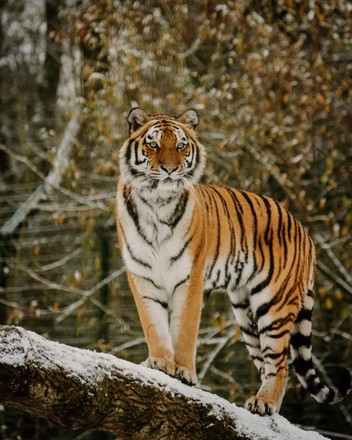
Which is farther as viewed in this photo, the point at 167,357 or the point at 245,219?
the point at 245,219

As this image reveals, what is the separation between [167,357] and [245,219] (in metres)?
0.63

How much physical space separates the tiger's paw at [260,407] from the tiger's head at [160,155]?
0.71 metres

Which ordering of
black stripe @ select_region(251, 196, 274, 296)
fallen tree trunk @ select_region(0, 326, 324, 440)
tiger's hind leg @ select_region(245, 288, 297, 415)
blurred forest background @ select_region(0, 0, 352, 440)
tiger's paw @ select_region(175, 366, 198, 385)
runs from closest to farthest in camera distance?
fallen tree trunk @ select_region(0, 326, 324, 440)
tiger's paw @ select_region(175, 366, 198, 385)
tiger's hind leg @ select_region(245, 288, 297, 415)
black stripe @ select_region(251, 196, 274, 296)
blurred forest background @ select_region(0, 0, 352, 440)

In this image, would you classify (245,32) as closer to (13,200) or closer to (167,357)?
(13,200)

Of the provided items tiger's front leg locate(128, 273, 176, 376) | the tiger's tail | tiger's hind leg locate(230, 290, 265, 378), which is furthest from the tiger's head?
the tiger's tail

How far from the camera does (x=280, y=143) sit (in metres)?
5.22

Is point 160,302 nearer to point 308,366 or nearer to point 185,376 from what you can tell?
point 185,376

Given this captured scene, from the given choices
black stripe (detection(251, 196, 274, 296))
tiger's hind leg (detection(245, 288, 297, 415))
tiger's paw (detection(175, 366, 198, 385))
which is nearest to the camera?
tiger's paw (detection(175, 366, 198, 385))

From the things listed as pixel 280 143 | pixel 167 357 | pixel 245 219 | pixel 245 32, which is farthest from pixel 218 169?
pixel 167 357

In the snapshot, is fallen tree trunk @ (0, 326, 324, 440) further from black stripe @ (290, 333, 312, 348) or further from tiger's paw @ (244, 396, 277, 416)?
black stripe @ (290, 333, 312, 348)

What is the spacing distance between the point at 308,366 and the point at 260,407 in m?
0.38

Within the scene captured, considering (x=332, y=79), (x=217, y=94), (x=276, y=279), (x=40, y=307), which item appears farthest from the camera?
(x=40, y=307)

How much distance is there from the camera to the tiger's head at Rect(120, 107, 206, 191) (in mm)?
2762

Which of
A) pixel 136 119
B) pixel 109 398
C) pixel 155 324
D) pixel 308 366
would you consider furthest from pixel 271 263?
pixel 109 398
